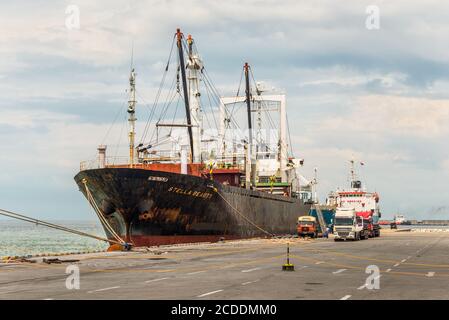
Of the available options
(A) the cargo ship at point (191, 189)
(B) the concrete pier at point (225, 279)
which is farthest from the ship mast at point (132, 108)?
(B) the concrete pier at point (225, 279)

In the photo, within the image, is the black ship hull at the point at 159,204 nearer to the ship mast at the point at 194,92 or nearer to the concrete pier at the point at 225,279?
the ship mast at the point at 194,92

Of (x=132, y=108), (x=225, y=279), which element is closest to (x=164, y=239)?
(x=132, y=108)

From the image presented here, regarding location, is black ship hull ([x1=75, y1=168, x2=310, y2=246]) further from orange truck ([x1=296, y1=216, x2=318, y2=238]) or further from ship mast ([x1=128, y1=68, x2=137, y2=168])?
orange truck ([x1=296, y1=216, x2=318, y2=238])

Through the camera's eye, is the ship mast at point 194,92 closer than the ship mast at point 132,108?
No

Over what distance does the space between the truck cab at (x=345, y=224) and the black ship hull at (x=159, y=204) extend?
11381 mm

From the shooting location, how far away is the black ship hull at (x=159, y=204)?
49.3 meters

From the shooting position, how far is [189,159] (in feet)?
231
